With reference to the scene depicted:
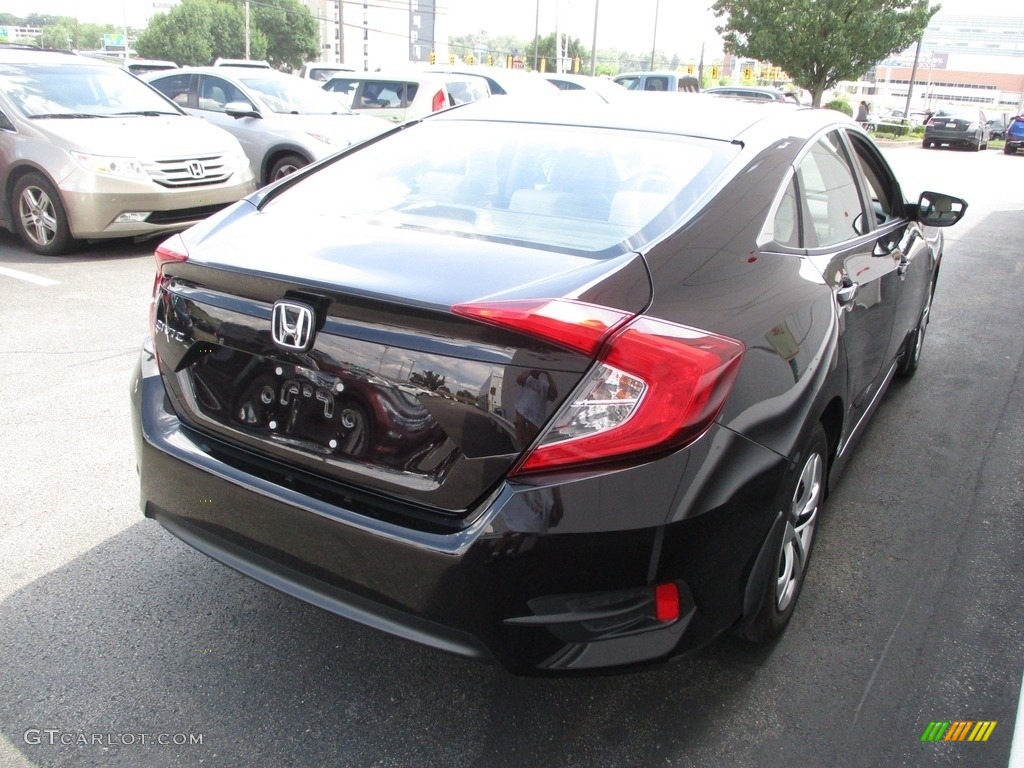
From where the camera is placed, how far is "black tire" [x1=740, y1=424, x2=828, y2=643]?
2.46m

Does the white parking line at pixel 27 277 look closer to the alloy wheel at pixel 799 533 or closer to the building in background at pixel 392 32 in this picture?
the alloy wheel at pixel 799 533

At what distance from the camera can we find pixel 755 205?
2.63 m

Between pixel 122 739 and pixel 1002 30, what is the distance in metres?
160

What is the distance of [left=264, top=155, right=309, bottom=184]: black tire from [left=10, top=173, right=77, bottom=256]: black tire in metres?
3.15

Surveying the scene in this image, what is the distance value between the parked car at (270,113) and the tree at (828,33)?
1080 inches

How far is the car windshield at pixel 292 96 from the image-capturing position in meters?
11.1

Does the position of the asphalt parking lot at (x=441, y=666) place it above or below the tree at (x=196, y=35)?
below

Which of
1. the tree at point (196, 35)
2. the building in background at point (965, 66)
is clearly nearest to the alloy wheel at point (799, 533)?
the tree at point (196, 35)

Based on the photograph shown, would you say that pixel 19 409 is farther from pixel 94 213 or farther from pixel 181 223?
pixel 181 223

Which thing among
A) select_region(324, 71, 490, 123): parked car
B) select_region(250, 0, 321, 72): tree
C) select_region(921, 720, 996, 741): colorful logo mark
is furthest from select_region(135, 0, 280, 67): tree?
select_region(921, 720, 996, 741): colorful logo mark

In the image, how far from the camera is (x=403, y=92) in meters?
14.3

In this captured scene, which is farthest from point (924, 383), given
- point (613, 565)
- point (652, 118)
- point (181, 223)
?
point (181, 223)

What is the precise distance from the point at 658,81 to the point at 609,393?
24.4 metres

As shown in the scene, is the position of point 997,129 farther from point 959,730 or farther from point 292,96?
point 959,730
